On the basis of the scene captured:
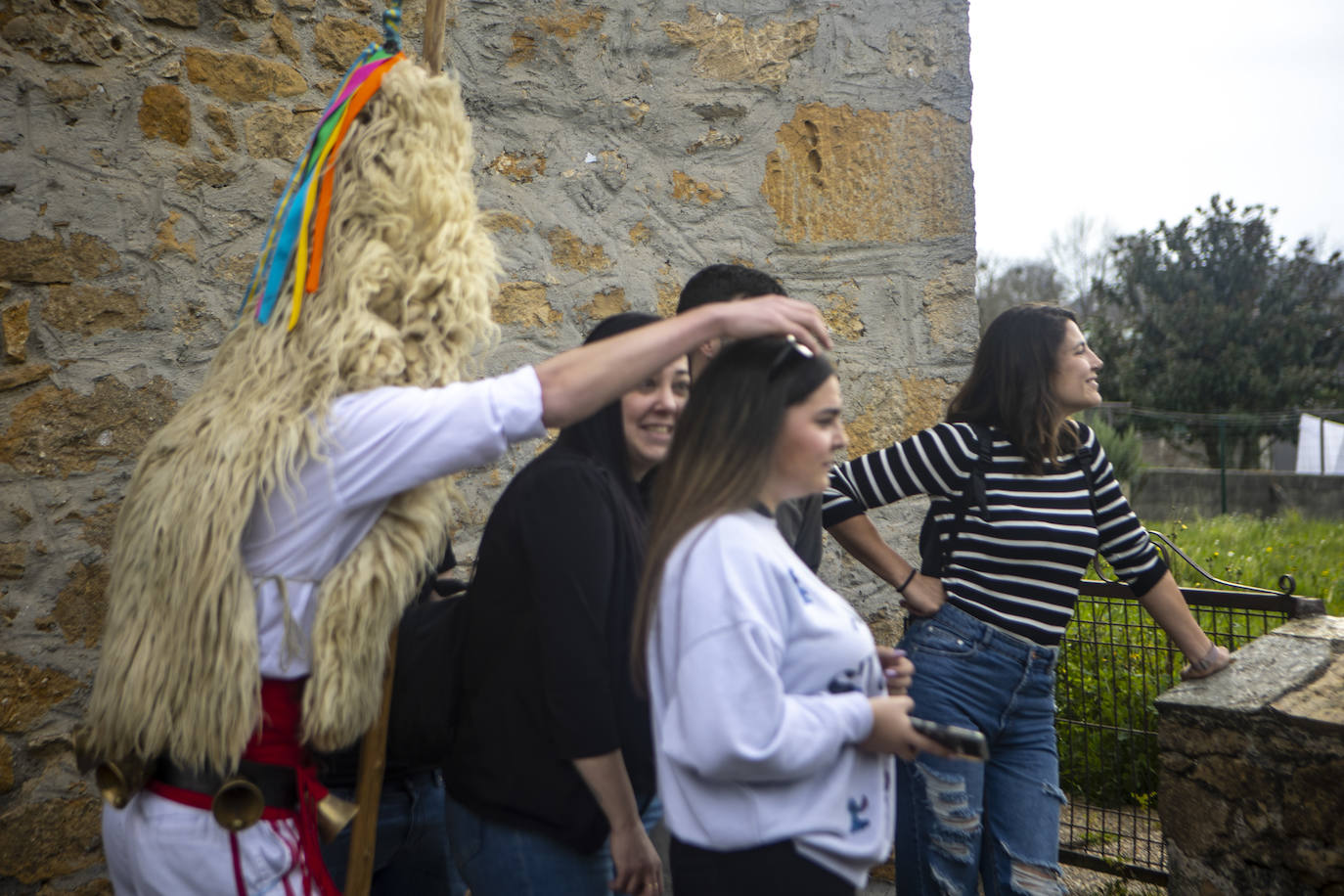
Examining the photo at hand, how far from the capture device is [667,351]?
133 cm

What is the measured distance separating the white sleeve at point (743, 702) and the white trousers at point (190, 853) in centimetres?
54

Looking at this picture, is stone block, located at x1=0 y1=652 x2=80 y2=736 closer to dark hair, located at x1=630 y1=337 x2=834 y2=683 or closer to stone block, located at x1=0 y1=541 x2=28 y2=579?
stone block, located at x1=0 y1=541 x2=28 y2=579

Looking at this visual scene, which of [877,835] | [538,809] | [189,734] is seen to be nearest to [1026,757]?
[877,835]

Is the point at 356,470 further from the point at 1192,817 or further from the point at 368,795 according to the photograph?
the point at 1192,817

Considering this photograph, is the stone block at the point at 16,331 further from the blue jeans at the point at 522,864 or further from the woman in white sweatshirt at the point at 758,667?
the woman in white sweatshirt at the point at 758,667

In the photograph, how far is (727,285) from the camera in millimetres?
2197

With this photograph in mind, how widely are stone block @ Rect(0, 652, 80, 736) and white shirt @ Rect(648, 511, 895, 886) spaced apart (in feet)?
4.88

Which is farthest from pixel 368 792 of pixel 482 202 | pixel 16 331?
pixel 482 202

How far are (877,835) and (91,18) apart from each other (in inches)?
89.0

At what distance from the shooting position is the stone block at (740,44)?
2818 mm

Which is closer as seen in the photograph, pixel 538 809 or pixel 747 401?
pixel 747 401

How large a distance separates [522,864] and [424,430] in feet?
2.27

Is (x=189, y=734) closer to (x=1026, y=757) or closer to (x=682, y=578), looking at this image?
(x=682, y=578)

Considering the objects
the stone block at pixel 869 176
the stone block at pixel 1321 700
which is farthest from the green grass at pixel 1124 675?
the stone block at pixel 869 176
